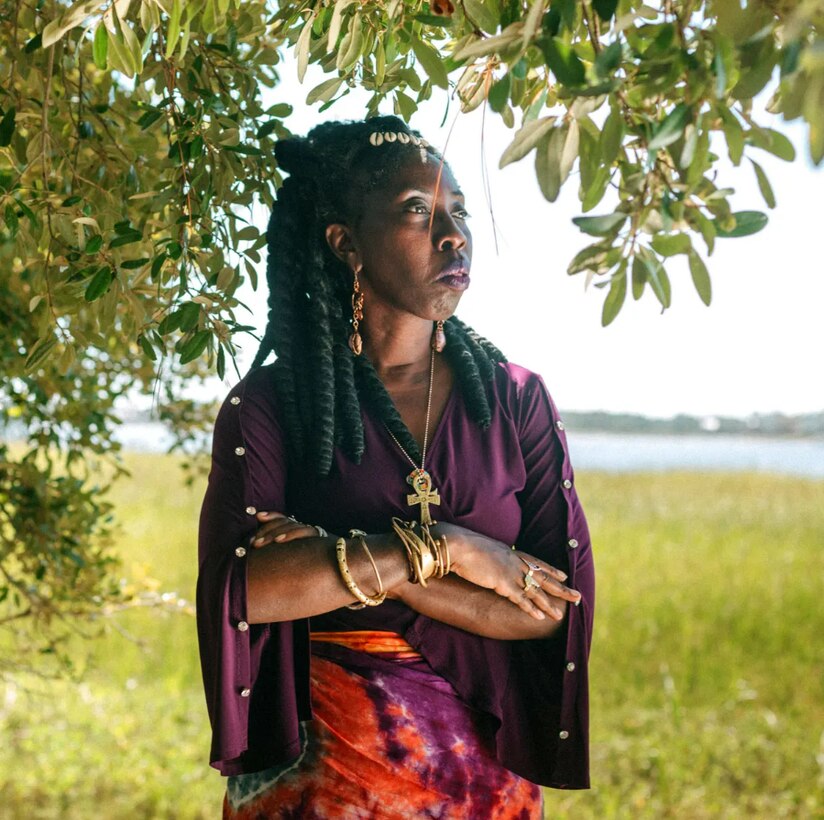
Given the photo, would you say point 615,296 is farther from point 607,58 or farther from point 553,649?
point 553,649

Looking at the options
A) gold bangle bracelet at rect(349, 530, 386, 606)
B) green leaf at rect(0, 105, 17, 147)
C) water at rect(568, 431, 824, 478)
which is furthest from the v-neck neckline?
water at rect(568, 431, 824, 478)

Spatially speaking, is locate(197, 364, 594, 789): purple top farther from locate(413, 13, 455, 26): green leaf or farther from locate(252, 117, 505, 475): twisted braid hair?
locate(413, 13, 455, 26): green leaf

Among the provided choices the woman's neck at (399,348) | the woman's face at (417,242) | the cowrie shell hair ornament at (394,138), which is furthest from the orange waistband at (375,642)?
the cowrie shell hair ornament at (394,138)

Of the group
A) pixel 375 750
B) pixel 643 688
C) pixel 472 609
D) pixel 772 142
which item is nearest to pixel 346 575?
pixel 472 609

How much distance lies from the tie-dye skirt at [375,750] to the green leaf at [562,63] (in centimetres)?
112

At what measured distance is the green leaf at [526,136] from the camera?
1.22 meters

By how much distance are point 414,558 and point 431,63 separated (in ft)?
2.67

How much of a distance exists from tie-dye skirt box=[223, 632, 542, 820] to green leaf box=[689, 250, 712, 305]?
98 cm

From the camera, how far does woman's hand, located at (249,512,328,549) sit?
1.78 meters

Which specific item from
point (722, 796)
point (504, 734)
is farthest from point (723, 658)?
point (504, 734)

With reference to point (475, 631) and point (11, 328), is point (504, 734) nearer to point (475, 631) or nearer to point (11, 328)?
point (475, 631)

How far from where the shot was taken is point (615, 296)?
4.18 ft

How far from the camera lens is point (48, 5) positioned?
83.3 inches

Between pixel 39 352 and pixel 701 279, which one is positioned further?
pixel 39 352
